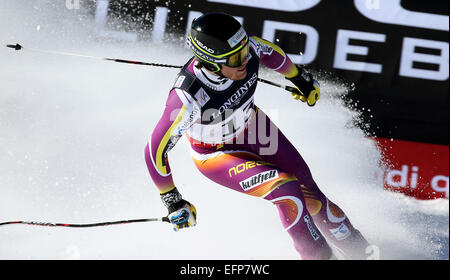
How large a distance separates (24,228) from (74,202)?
376 mm

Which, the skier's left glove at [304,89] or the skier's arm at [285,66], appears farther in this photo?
the skier's left glove at [304,89]

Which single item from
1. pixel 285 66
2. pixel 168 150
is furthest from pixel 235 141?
pixel 285 66

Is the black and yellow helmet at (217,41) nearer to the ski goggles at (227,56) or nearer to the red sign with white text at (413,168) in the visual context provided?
the ski goggles at (227,56)

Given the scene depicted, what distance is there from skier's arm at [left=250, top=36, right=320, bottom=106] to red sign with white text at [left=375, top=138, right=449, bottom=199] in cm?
118

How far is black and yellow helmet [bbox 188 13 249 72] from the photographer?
2.43 metres

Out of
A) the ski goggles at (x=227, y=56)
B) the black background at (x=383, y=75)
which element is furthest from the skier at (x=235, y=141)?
the black background at (x=383, y=75)

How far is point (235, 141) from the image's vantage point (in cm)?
277

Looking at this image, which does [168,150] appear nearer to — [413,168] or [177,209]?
[177,209]

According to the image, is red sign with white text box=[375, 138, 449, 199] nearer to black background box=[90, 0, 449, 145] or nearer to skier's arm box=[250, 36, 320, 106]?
black background box=[90, 0, 449, 145]

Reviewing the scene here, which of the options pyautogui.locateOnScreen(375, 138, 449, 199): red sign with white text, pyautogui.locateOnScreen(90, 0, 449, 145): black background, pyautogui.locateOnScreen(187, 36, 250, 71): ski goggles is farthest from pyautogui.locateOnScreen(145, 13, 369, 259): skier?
pyautogui.locateOnScreen(375, 138, 449, 199): red sign with white text

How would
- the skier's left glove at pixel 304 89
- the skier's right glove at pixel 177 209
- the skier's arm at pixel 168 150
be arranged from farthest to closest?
1. the skier's left glove at pixel 304 89
2. the skier's right glove at pixel 177 209
3. the skier's arm at pixel 168 150

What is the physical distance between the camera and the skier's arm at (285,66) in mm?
2828

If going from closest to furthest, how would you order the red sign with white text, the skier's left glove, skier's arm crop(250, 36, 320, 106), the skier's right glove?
the skier's right glove → skier's arm crop(250, 36, 320, 106) → the skier's left glove → the red sign with white text
